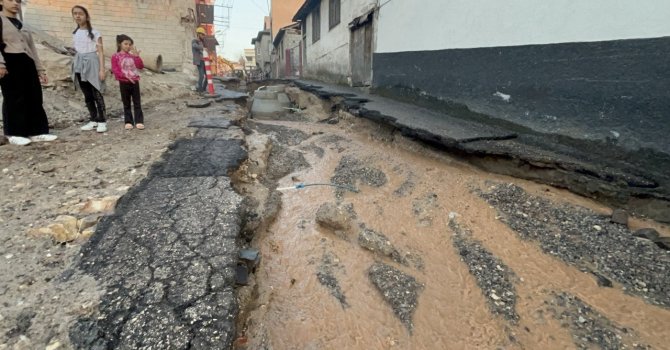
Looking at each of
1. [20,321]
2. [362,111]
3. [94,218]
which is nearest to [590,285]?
[20,321]

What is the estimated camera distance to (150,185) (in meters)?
2.37

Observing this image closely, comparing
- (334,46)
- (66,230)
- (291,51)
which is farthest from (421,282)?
(291,51)

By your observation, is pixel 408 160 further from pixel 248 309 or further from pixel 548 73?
pixel 248 309

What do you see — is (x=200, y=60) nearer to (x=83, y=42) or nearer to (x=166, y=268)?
(x=83, y=42)

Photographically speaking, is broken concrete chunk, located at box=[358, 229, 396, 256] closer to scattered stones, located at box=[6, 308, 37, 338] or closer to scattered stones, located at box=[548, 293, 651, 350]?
scattered stones, located at box=[548, 293, 651, 350]

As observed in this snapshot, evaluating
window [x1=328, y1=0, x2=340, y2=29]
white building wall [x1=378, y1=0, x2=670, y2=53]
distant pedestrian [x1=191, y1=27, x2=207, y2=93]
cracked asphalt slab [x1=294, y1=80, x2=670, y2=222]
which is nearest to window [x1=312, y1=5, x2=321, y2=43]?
window [x1=328, y1=0, x2=340, y2=29]

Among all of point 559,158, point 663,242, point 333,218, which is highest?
point 559,158

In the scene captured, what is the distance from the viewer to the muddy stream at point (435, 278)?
65.6 inches

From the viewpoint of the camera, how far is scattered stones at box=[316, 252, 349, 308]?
6.42ft

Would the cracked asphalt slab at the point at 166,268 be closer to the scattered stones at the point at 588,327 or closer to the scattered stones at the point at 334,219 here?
the scattered stones at the point at 334,219

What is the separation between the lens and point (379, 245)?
7.67ft

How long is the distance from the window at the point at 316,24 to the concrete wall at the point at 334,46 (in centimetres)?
24

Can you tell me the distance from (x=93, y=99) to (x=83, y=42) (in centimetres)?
66

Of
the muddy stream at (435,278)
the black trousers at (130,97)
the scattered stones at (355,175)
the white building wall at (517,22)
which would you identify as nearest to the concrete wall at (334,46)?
the white building wall at (517,22)
